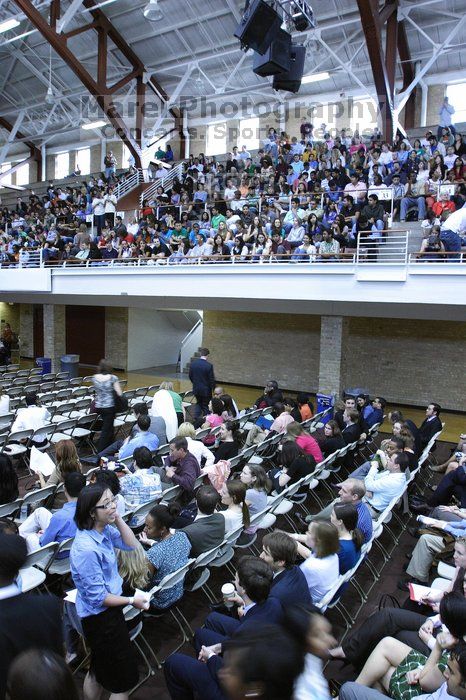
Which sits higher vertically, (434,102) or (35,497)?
(434,102)

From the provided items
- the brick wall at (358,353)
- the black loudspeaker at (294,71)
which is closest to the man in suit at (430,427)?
the brick wall at (358,353)

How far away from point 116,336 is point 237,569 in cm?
1746

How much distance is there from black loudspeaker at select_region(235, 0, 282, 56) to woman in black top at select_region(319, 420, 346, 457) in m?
6.97

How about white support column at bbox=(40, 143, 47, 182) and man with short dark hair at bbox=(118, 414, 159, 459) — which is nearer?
man with short dark hair at bbox=(118, 414, 159, 459)

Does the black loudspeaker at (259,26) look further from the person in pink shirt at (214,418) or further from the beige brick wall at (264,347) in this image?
the beige brick wall at (264,347)

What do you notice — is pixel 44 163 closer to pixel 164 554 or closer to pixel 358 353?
pixel 358 353

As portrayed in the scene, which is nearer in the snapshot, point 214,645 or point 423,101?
point 214,645

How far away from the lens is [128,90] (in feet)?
72.4

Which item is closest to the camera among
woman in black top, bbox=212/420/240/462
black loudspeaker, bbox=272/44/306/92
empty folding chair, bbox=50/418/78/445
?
woman in black top, bbox=212/420/240/462

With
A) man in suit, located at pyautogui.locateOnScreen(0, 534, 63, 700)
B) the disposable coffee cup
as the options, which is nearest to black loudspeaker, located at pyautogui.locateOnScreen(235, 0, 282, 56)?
the disposable coffee cup

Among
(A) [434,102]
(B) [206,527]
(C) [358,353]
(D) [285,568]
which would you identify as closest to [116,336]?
(C) [358,353]

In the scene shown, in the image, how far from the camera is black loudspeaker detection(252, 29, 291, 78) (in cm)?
934

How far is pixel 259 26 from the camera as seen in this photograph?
9.09 metres

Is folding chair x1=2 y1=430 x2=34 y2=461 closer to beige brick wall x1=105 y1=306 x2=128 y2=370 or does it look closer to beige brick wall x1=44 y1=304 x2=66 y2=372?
beige brick wall x1=44 y1=304 x2=66 y2=372
